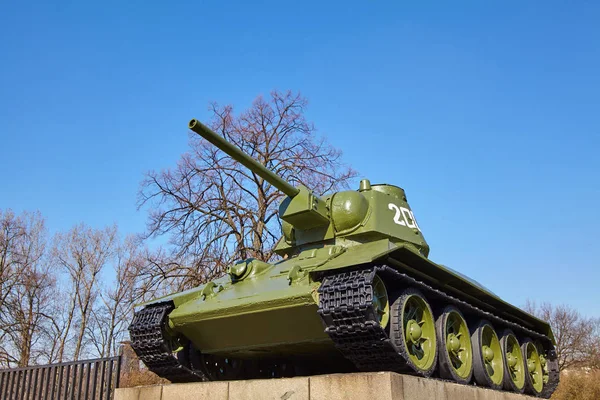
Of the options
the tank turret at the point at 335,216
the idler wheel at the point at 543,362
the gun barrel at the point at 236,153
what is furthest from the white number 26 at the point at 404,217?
the idler wheel at the point at 543,362

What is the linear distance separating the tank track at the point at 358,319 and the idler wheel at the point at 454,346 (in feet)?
3.77

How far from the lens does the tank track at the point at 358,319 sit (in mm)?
6656

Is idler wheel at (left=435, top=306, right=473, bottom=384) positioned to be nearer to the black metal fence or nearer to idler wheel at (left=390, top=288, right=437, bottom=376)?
idler wheel at (left=390, top=288, right=437, bottom=376)

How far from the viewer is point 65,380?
Answer: 375 inches

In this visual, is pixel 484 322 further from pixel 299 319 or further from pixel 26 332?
pixel 26 332

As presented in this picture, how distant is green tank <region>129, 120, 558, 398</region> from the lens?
709cm

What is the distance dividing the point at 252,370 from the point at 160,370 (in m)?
1.66

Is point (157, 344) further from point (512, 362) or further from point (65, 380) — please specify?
point (512, 362)

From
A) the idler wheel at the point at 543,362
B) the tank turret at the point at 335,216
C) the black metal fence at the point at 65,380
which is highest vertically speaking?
the tank turret at the point at 335,216

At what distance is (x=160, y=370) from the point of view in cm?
879

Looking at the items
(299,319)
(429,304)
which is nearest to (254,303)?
(299,319)

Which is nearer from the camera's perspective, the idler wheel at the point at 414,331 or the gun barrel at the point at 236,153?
the idler wheel at the point at 414,331

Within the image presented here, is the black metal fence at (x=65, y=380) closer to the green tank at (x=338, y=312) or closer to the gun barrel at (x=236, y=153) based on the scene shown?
the green tank at (x=338, y=312)

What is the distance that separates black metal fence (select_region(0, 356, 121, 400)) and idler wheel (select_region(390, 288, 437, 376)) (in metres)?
4.31
